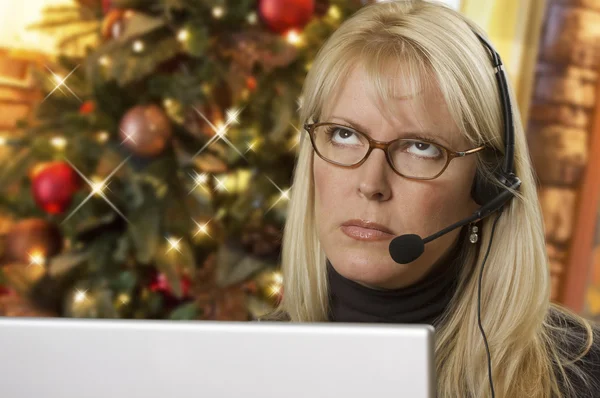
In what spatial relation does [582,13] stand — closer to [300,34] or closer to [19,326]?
[300,34]

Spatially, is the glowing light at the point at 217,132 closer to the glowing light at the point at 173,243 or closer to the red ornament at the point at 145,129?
the red ornament at the point at 145,129

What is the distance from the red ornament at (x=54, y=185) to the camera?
5.84 ft

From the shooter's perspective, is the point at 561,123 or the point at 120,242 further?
the point at 561,123

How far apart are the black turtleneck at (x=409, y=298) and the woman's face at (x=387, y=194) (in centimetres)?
2

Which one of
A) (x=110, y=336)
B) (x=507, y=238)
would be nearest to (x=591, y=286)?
(x=507, y=238)

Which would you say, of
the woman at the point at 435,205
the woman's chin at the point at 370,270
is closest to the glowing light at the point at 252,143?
the woman at the point at 435,205

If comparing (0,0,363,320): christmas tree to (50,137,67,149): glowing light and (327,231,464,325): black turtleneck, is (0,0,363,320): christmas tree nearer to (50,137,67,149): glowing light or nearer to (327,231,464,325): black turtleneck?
(50,137,67,149): glowing light

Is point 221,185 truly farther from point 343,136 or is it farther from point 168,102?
point 343,136

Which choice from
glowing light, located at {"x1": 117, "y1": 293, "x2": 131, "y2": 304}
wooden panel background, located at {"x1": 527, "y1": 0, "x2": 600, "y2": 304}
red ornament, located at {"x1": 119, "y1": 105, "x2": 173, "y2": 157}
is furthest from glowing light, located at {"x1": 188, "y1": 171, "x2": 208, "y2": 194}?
wooden panel background, located at {"x1": 527, "y1": 0, "x2": 600, "y2": 304}

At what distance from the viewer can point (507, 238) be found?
932 millimetres

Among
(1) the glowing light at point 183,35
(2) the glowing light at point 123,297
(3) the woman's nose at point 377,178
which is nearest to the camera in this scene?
(3) the woman's nose at point 377,178

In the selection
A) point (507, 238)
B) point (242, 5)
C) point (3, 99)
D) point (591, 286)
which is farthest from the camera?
point (591, 286)

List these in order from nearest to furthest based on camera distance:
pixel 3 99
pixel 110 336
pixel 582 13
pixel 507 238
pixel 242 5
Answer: pixel 110 336, pixel 507 238, pixel 242 5, pixel 3 99, pixel 582 13

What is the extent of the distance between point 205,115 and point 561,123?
1.25 meters
